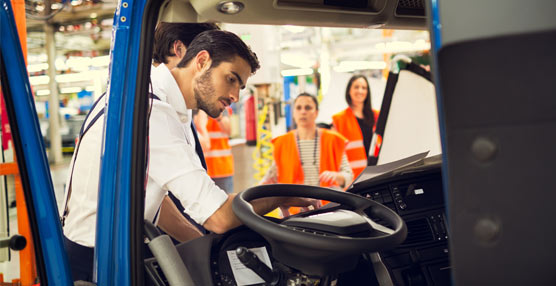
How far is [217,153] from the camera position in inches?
206

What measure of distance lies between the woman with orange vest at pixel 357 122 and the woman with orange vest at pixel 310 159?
1.02 ft

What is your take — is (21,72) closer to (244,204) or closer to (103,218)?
(103,218)

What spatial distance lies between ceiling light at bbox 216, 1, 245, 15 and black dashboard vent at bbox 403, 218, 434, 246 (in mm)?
925

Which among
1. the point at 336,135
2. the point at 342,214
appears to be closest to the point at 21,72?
the point at 342,214

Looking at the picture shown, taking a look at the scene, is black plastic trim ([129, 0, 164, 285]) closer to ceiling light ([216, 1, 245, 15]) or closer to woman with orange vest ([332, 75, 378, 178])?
ceiling light ([216, 1, 245, 15])

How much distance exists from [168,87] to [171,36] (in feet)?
→ 0.69

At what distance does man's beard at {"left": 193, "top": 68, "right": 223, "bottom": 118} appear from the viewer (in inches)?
75.2

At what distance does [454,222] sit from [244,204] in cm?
76

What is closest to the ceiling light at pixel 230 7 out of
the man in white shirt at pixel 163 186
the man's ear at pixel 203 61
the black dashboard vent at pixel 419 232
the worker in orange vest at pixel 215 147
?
the man in white shirt at pixel 163 186

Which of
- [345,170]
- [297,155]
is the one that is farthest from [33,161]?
[345,170]

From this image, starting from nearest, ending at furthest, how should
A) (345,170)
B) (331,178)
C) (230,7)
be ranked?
(230,7) < (331,178) < (345,170)

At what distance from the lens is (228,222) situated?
1501 millimetres

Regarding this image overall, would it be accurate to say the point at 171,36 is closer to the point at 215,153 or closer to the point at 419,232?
the point at 419,232

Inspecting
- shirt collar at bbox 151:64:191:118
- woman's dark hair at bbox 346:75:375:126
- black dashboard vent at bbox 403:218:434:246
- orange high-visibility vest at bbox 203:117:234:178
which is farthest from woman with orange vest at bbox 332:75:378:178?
shirt collar at bbox 151:64:191:118
